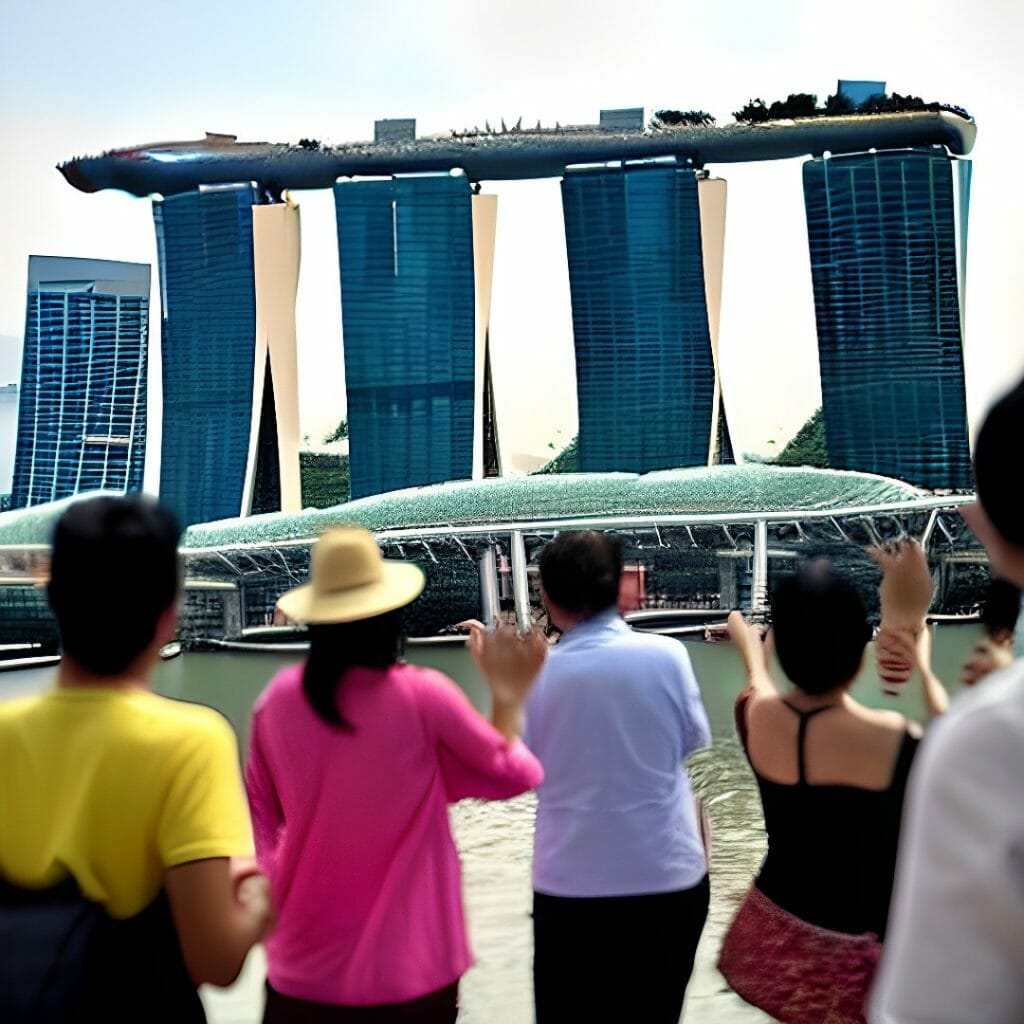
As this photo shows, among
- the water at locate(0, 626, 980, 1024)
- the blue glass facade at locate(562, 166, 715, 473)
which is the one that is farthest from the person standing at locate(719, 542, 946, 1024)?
the blue glass facade at locate(562, 166, 715, 473)

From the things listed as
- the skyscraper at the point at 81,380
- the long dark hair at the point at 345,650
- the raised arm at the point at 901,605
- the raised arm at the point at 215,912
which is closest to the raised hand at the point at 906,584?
the raised arm at the point at 901,605

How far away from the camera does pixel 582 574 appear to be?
1.82 meters

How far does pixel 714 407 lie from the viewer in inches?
822

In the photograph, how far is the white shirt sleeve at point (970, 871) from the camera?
23.3 inches

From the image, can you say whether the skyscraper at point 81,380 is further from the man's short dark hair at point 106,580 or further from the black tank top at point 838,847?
the man's short dark hair at point 106,580

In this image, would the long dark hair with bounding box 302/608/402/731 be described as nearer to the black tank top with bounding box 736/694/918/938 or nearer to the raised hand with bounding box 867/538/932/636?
the black tank top with bounding box 736/694/918/938

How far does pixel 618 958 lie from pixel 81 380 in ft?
65.7

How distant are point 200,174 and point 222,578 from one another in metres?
5.90

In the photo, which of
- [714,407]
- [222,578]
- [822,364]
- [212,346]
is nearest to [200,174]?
[212,346]

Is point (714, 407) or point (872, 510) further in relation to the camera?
point (714, 407)

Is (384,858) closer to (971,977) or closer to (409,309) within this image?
(971,977)

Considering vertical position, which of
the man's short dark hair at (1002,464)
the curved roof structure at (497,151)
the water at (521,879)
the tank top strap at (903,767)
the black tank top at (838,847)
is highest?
the curved roof structure at (497,151)

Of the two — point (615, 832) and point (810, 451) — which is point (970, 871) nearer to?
point (615, 832)

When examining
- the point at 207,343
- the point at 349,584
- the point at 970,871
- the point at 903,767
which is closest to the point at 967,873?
the point at 970,871
